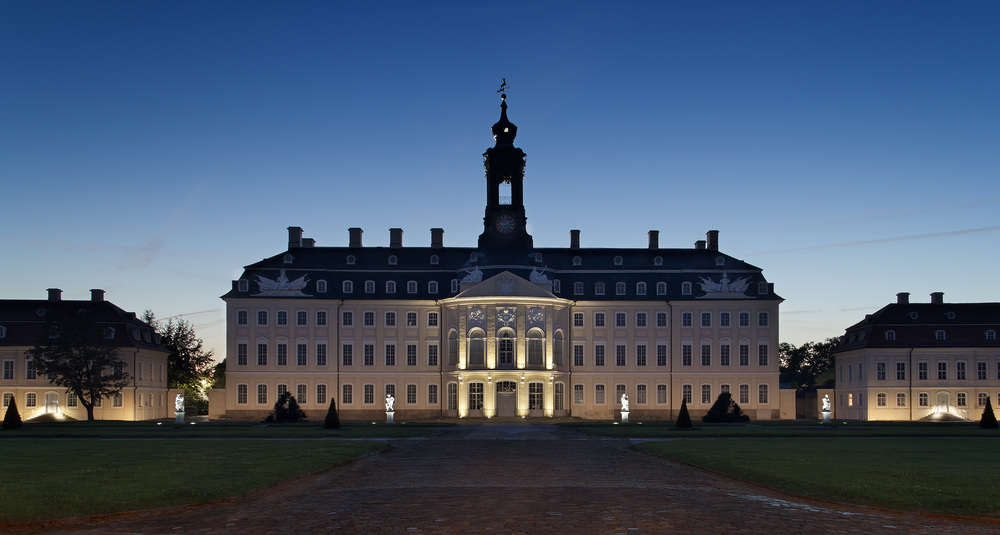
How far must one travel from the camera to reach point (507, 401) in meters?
68.3

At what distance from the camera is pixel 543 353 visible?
68812 mm

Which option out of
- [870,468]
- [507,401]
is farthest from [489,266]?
[870,468]

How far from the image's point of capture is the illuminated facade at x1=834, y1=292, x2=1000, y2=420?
72000mm

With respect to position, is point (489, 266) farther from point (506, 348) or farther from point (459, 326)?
point (506, 348)

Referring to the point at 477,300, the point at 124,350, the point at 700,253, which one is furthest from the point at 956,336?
the point at 124,350

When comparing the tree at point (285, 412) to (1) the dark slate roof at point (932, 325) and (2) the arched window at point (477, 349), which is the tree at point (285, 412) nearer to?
(2) the arched window at point (477, 349)

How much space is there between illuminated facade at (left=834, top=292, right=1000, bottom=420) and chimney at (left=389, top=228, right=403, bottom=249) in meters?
37.5

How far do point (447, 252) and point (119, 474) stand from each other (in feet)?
173

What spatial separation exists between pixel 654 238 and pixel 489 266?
15068 mm

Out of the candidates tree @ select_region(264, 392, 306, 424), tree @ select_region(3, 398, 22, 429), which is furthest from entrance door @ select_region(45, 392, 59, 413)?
tree @ select_region(3, 398, 22, 429)

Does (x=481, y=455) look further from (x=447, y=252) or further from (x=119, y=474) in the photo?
(x=447, y=252)

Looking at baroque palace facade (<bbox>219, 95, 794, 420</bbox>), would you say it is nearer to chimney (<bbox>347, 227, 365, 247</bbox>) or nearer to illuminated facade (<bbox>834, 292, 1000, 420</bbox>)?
chimney (<bbox>347, 227, 365, 247</bbox>)

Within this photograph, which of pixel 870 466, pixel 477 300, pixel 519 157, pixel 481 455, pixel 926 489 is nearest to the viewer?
pixel 926 489

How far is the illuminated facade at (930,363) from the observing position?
72.0m
